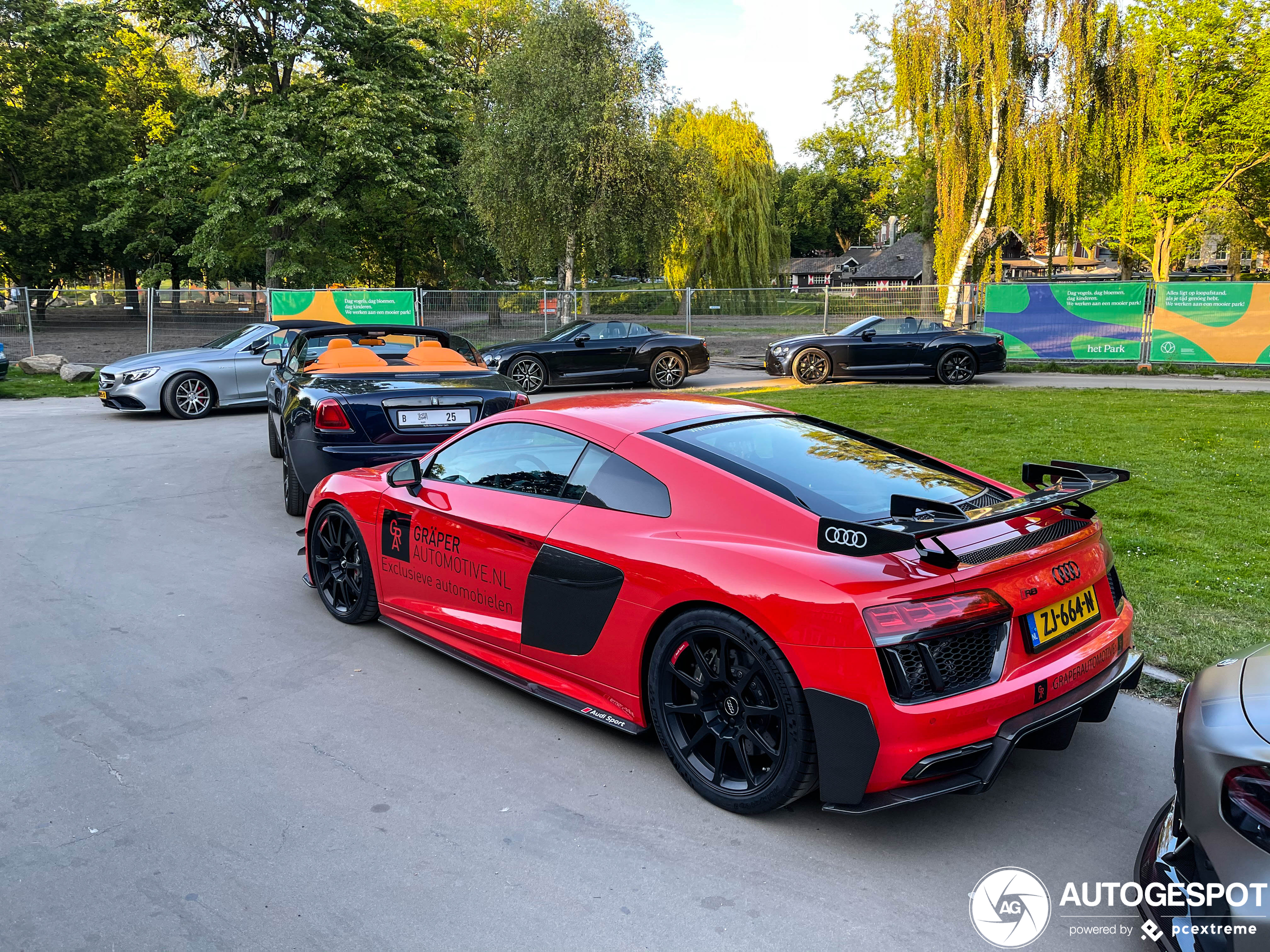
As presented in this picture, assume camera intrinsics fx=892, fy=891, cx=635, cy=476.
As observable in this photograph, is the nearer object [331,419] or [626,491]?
[626,491]

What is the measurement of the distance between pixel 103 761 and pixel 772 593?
2768 mm

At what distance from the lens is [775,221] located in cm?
4325

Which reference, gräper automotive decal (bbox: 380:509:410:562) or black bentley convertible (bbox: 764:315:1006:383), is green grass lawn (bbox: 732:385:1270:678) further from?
gräper automotive decal (bbox: 380:509:410:562)

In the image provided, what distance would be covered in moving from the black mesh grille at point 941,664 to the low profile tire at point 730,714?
32cm

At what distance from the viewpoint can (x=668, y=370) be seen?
1866 cm

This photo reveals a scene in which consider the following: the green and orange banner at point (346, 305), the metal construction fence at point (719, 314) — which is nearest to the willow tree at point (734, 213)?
the metal construction fence at point (719, 314)

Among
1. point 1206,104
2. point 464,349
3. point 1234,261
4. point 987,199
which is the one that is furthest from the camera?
point 1234,261

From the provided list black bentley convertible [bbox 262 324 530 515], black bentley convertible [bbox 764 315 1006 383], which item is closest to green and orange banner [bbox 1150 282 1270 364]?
black bentley convertible [bbox 764 315 1006 383]

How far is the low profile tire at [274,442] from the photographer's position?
10.1 meters

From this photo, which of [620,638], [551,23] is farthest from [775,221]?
[620,638]

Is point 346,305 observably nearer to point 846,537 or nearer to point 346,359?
point 346,359

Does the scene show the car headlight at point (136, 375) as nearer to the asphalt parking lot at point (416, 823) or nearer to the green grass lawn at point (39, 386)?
the green grass lawn at point (39, 386)

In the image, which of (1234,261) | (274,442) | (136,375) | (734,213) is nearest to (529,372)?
(136,375)

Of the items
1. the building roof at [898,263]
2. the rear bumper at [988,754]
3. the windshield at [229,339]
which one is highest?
the building roof at [898,263]
